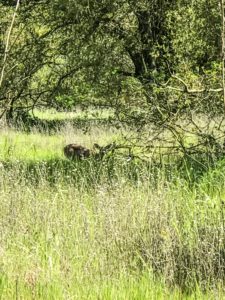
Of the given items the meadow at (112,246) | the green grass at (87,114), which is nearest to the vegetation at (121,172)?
the meadow at (112,246)

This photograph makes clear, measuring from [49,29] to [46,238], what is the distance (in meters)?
5.14

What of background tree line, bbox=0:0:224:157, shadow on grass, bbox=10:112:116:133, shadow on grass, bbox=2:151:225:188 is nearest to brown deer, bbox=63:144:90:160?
shadow on grass, bbox=10:112:116:133

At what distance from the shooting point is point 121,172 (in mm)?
6375

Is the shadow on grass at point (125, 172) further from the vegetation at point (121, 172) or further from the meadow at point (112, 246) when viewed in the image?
the meadow at point (112, 246)

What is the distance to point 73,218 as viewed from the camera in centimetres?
439

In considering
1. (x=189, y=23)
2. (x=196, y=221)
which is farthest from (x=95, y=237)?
(x=189, y=23)

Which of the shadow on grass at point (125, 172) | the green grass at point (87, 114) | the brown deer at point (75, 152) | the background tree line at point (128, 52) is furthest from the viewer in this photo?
the brown deer at point (75, 152)

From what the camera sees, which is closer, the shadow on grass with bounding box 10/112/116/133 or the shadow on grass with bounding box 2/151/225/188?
the shadow on grass with bounding box 2/151/225/188

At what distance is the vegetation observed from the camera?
135 inches

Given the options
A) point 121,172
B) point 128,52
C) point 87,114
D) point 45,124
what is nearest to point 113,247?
point 121,172

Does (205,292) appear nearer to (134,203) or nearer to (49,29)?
(134,203)

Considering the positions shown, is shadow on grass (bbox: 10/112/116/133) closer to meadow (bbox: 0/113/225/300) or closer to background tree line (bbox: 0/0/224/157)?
background tree line (bbox: 0/0/224/157)

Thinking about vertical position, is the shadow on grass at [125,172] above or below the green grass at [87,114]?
below

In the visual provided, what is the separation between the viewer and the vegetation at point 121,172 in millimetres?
3418
